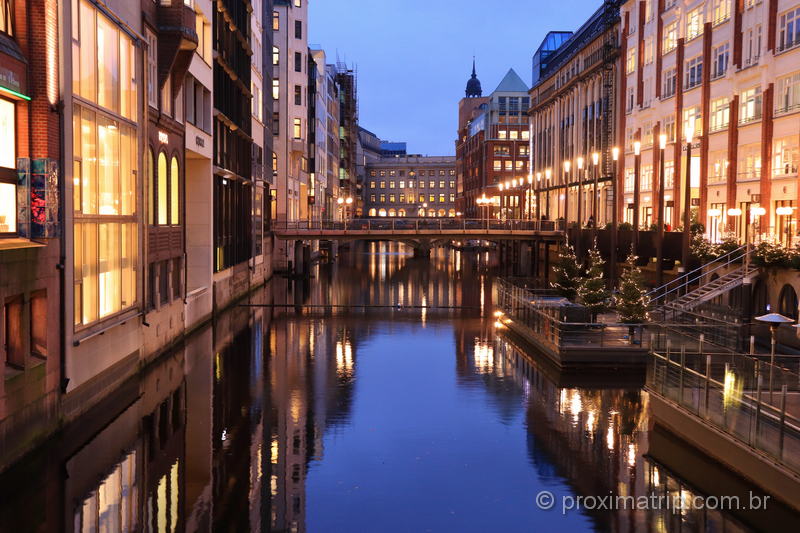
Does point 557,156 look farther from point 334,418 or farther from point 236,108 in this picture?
point 334,418

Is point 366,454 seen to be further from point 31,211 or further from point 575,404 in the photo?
point 31,211

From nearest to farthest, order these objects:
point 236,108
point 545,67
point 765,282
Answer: point 765,282 → point 236,108 → point 545,67

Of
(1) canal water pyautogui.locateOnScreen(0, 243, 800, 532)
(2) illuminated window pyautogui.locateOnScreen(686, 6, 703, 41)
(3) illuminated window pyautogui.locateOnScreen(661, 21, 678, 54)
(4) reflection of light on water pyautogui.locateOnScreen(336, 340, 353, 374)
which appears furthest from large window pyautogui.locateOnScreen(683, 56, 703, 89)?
(4) reflection of light on water pyautogui.locateOnScreen(336, 340, 353, 374)

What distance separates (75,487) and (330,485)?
16.4ft

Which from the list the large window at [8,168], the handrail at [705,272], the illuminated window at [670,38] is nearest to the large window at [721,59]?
the illuminated window at [670,38]

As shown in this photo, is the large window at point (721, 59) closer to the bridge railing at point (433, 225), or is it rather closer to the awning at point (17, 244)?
the bridge railing at point (433, 225)

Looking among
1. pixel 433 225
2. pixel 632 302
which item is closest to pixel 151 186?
pixel 632 302

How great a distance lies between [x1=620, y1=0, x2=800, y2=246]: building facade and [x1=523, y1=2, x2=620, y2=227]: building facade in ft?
14.0

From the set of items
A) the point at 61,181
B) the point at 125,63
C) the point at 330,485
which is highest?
the point at 125,63

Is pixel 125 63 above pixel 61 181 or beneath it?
above

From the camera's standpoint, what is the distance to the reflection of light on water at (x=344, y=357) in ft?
98.8

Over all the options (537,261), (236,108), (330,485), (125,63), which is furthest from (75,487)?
(537,261)

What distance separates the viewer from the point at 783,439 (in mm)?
15062

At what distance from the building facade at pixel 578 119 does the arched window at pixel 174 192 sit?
28.3 m
